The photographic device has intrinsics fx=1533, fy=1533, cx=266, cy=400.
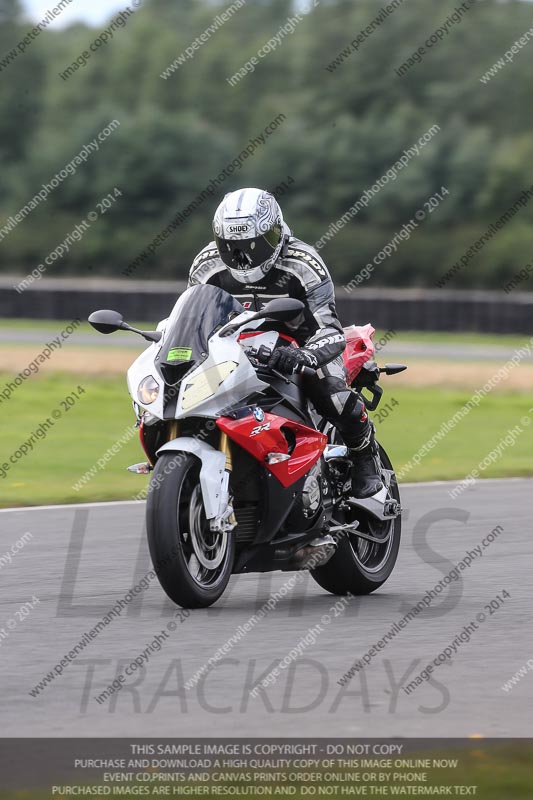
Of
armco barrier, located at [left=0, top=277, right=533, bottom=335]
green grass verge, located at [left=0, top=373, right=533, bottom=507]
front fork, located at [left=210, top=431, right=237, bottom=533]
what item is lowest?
armco barrier, located at [left=0, top=277, right=533, bottom=335]

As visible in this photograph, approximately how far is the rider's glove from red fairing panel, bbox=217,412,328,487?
0.22 metres

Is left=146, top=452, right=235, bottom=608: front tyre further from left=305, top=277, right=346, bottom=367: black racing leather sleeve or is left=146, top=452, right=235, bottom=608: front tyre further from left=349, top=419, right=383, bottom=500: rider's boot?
left=349, top=419, right=383, bottom=500: rider's boot

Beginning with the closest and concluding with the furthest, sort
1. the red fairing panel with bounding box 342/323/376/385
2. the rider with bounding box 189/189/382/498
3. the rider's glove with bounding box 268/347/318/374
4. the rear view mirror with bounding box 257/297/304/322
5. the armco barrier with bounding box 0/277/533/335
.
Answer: the rear view mirror with bounding box 257/297/304/322, the rider's glove with bounding box 268/347/318/374, the rider with bounding box 189/189/382/498, the red fairing panel with bounding box 342/323/376/385, the armco barrier with bounding box 0/277/533/335

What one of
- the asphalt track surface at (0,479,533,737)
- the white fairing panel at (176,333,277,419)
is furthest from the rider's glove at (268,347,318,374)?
the asphalt track surface at (0,479,533,737)

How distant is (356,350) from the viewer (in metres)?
7.62

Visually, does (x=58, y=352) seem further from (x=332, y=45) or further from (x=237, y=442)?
(x=332, y=45)

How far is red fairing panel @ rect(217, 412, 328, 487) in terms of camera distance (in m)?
6.61

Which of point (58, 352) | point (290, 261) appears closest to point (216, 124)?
point (58, 352)

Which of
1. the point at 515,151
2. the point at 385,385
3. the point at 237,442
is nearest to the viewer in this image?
the point at 237,442

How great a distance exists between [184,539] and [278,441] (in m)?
0.67

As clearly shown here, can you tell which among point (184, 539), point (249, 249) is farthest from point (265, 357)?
point (184, 539)
